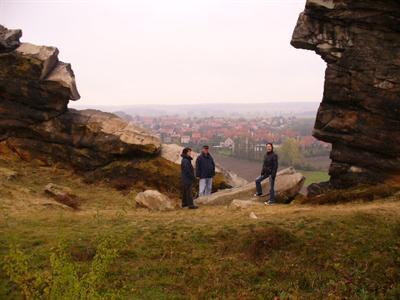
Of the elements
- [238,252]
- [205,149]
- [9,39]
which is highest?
[9,39]

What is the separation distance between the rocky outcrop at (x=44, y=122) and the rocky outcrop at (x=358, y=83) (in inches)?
422

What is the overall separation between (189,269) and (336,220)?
19.0 feet

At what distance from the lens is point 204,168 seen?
2391 cm

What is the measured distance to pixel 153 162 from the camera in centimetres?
2753

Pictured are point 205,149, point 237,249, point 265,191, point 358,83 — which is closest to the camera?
point 237,249

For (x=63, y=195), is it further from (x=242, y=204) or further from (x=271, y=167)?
(x=271, y=167)

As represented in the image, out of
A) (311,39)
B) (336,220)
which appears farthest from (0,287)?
(311,39)

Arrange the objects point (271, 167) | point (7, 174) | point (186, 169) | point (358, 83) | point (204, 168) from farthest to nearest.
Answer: point (7, 174), point (204, 168), point (358, 83), point (271, 167), point (186, 169)

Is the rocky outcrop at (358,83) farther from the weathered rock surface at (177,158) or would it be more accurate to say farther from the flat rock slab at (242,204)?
the weathered rock surface at (177,158)

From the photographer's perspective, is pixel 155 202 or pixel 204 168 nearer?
pixel 155 202

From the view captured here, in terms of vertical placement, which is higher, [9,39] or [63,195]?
[9,39]

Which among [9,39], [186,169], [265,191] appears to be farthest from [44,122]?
[265,191]

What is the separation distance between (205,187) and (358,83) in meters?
9.39

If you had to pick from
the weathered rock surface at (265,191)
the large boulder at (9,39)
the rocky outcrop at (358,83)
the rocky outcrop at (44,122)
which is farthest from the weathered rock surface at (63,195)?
the rocky outcrop at (358,83)
